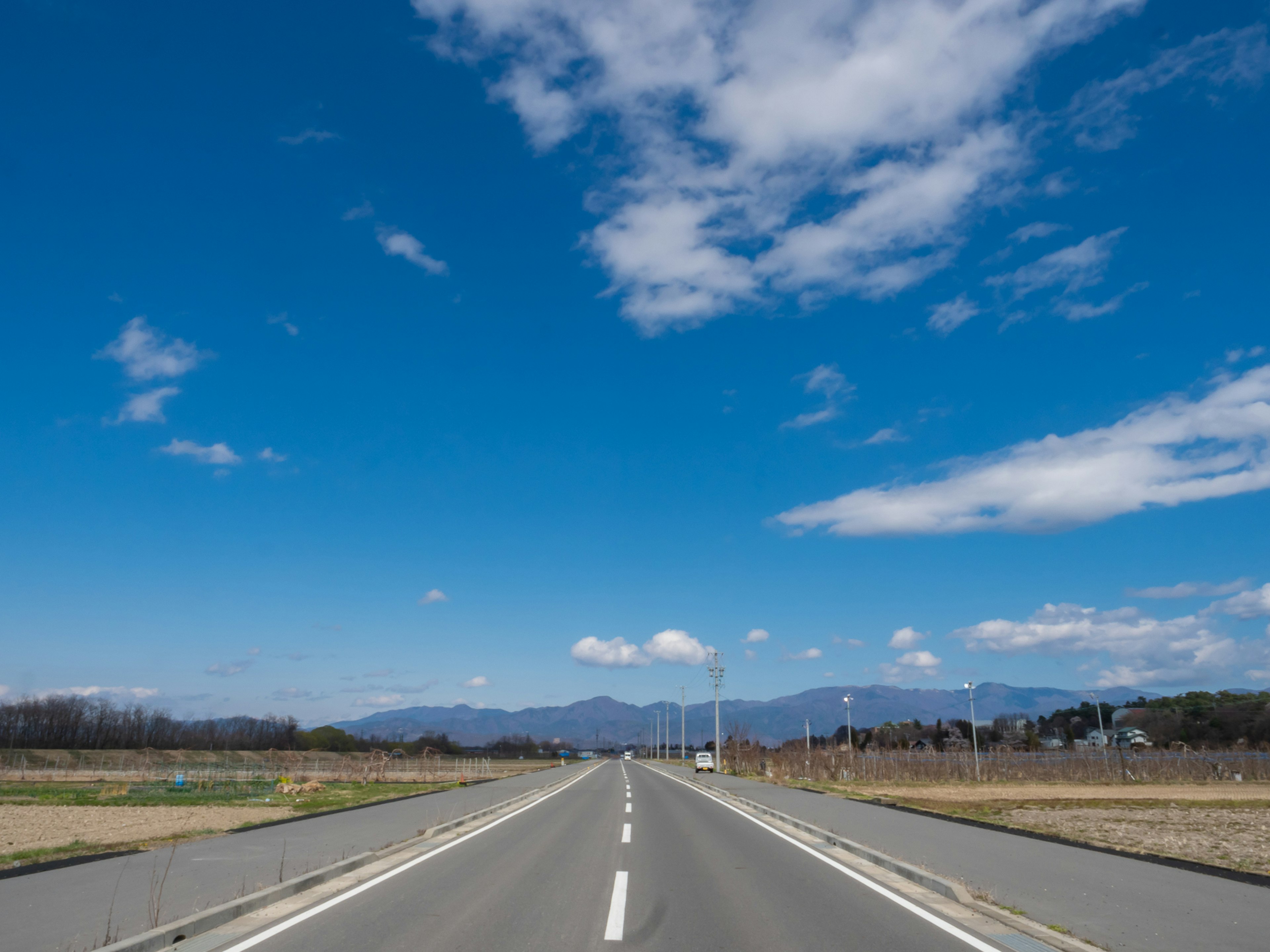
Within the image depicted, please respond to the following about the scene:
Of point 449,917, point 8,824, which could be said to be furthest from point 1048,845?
point 8,824

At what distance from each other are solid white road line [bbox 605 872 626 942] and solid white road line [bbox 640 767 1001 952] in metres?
3.20

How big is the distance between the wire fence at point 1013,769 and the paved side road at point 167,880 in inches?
1383

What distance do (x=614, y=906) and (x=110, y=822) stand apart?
19379 millimetres

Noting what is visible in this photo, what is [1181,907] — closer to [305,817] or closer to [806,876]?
[806,876]

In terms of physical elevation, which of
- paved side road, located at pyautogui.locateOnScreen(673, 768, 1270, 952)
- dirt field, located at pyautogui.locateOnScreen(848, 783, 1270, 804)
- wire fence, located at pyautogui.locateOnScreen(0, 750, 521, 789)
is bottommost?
wire fence, located at pyautogui.locateOnScreen(0, 750, 521, 789)

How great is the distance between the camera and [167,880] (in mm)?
10555

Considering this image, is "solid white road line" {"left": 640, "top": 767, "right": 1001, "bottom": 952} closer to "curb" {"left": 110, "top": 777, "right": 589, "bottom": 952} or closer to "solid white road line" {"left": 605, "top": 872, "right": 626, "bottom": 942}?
"curb" {"left": 110, "top": 777, "right": 589, "bottom": 952}

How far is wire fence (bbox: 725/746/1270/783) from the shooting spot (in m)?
48.3

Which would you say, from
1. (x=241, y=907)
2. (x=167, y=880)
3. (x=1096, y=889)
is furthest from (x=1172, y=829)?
(x=167, y=880)

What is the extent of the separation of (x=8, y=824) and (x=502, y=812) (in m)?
12.9

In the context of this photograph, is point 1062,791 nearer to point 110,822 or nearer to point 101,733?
point 110,822

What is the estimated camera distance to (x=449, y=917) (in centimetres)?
811

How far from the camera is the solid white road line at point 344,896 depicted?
23.2 feet

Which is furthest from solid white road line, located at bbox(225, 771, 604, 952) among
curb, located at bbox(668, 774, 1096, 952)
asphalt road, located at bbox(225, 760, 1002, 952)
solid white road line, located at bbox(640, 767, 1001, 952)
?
curb, located at bbox(668, 774, 1096, 952)
